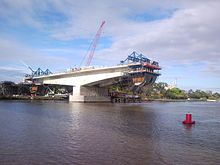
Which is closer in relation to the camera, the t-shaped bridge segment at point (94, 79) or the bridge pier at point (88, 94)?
the t-shaped bridge segment at point (94, 79)

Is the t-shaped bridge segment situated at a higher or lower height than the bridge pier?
higher

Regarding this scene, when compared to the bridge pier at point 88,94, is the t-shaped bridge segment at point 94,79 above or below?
above

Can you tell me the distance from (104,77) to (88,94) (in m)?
14.2

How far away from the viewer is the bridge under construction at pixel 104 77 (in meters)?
96.1

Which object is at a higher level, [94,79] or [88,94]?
[94,79]

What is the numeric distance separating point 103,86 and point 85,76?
9733 mm

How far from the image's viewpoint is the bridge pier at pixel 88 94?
4190 inches

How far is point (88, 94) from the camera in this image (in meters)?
110

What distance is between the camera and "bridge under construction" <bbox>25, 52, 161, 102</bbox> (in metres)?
96.1

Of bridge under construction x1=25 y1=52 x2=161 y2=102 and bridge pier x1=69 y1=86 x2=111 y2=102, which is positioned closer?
bridge under construction x1=25 y1=52 x2=161 y2=102

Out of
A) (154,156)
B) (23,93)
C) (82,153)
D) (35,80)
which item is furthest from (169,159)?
(23,93)

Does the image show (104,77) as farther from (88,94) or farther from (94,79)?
(88,94)

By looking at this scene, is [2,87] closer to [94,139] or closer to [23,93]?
[23,93]

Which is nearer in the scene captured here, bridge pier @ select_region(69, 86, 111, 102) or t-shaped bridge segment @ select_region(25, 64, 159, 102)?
t-shaped bridge segment @ select_region(25, 64, 159, 102)
